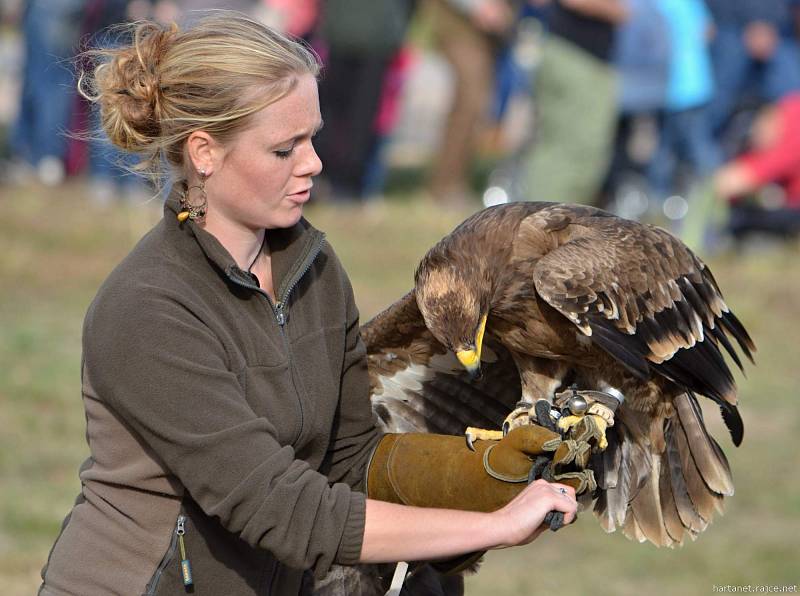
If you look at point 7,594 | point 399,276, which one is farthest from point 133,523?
point 399,276

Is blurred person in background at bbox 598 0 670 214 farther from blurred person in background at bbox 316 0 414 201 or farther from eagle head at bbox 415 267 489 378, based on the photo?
eagle head at bbox 415 267 489 378

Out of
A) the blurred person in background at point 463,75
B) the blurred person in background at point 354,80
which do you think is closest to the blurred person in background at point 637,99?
the blurred person in background at point 463,75

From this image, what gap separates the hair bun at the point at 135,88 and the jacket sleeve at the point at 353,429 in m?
0.73

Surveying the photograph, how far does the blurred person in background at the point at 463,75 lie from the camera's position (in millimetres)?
13648

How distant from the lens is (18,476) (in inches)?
274

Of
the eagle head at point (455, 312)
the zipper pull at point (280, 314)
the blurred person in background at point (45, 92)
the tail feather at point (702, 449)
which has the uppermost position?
the zipper pull at point (280, 314)

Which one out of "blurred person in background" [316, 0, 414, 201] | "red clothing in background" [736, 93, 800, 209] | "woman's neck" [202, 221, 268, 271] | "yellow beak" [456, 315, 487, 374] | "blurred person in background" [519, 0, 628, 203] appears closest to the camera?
"woman's neck" [202, 221, 268, 271]

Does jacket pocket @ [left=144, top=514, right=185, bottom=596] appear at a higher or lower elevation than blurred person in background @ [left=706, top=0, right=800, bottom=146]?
higher

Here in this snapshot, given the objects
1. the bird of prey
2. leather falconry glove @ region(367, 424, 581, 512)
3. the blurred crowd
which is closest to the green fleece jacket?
leather falconry glove @ region(367, 424, 581, 512)

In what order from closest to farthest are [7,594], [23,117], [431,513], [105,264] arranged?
[431,513]
[7,594]
[105,264]
[23,117]

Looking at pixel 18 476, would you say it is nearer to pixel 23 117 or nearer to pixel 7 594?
pixel 7 594

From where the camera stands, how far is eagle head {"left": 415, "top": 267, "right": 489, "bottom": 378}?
13.3ft

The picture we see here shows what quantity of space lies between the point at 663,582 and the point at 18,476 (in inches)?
122

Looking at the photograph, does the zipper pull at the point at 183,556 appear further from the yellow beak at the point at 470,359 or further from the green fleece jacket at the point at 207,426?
the yellow beak at the point at 470,359
